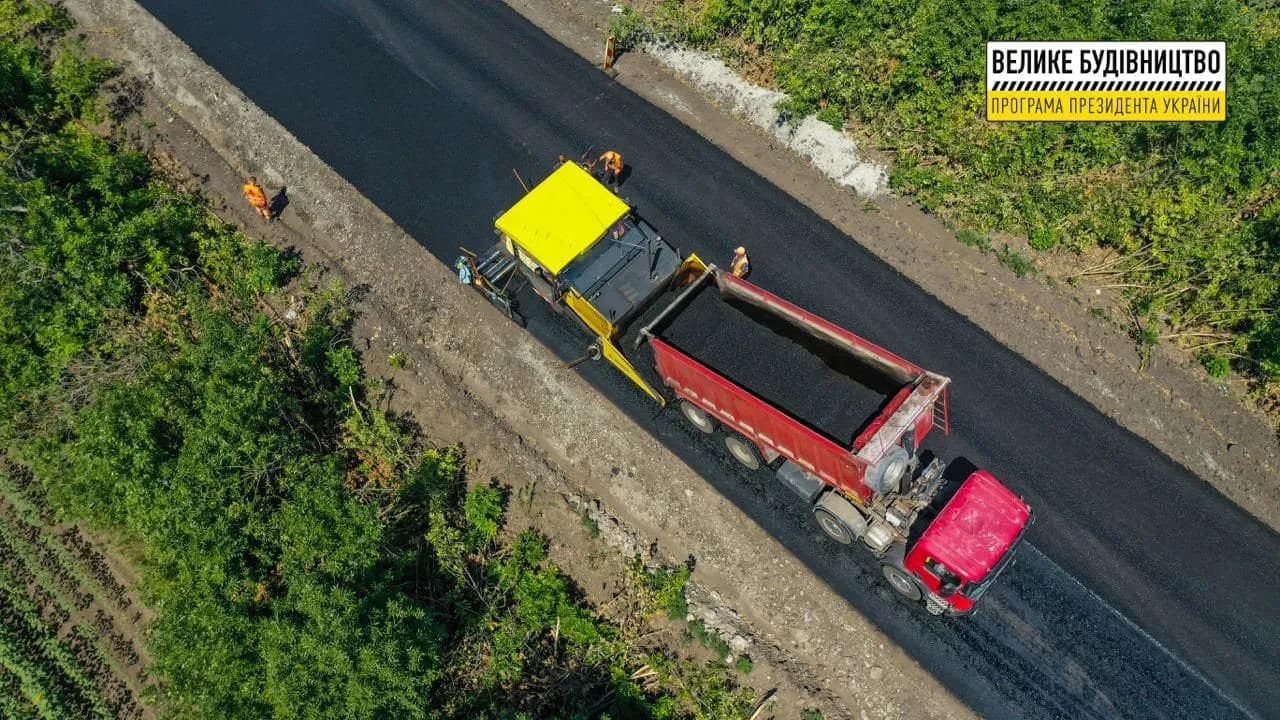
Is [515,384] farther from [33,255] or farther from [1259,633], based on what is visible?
[1259,633]

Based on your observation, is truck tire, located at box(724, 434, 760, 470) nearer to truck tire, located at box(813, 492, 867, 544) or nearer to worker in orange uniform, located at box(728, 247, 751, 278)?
truck tire, located at box(813, 492, 867, 544)

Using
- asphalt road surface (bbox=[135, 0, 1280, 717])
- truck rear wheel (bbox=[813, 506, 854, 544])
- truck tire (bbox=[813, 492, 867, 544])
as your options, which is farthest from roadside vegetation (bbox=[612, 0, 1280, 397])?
truck rear wheel (bbox=[813, 506, 854, 544])

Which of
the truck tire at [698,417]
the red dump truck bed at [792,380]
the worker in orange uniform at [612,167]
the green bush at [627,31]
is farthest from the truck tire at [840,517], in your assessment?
the green bush at [627,31]

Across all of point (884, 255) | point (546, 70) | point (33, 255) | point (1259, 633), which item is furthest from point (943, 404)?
point (33, 255)

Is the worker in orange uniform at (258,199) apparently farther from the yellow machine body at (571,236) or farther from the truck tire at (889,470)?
the truck tire at (889,470)

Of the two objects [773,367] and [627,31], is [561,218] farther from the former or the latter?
[627,31]
